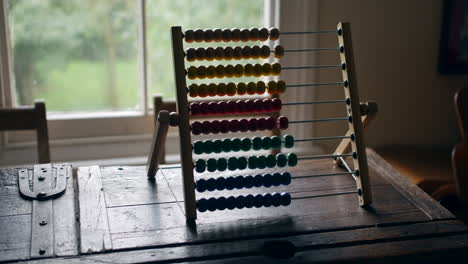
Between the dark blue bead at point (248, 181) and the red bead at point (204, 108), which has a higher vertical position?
the red bead at point (204, 108)

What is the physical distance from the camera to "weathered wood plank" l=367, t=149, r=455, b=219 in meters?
1.58

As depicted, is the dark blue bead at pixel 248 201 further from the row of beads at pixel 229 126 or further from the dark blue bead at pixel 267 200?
the row of beads at pixel 229 126

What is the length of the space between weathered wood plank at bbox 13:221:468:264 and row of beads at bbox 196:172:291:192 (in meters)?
0.20

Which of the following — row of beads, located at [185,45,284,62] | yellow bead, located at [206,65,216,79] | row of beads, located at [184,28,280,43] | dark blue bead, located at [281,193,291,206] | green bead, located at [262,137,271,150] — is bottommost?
dark blue bead, located at [281,193,291,206]

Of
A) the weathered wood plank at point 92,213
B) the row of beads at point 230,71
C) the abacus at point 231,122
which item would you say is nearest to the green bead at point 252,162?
the abacus at point 231,122

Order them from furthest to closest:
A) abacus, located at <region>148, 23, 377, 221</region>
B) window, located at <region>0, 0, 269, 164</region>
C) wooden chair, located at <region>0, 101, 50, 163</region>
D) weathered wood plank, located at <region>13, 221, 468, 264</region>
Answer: window, located at <region>0, 0, 269, 164</region>
wooden chair, located at <region>0, 101, 50, 163</region>
abacus, located at <region>148, 23, 377, 221</region>
weathered wood plank, located at <region>13, 221, 468, 264</region>

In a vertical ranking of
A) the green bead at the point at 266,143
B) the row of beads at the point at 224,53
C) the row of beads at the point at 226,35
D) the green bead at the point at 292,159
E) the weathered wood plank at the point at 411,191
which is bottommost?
the weathered wood plank at the point at 411,191

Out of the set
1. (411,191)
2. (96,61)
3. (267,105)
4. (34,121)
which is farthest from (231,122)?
(96,61)

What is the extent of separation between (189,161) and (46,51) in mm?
1326

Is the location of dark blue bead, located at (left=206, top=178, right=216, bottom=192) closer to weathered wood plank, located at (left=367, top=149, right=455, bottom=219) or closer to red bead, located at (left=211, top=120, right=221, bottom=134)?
red bead, located at (left=211, top=120, right=221, bottom=134)

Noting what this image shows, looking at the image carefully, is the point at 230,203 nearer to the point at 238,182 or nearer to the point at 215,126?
the point at 238,182

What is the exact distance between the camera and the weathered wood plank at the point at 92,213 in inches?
52.6

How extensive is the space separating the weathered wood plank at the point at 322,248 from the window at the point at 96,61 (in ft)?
4.41

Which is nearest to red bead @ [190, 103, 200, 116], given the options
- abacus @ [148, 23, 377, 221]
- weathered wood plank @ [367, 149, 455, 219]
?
abacus @ [148, 23, 377, 221]
